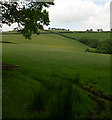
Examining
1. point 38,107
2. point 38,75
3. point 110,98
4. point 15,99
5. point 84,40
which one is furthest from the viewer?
point 84,40

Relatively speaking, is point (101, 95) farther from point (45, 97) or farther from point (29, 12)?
point (29, 12)

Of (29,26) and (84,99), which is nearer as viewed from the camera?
(84,99)

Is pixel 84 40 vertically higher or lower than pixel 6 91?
higher

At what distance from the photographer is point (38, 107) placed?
269 inches

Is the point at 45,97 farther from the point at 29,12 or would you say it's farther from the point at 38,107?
the point at 29,12

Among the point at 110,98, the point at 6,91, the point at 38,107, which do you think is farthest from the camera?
the point at 110,98

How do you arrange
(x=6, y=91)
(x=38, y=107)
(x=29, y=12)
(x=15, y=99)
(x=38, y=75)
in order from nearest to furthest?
(x=38, y=107) → (x=15, y=99) → (x=6, y=91) → (x=38, y=75) → (x=29, y=12)

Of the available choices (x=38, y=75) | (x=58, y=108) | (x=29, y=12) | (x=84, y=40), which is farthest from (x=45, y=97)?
(x=84, y=40)

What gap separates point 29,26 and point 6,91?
30.6ft

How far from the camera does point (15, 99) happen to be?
8047 millimetres

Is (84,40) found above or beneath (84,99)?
above

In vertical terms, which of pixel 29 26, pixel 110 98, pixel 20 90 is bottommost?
pixel 110 98

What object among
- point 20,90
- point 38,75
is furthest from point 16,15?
point 20,90

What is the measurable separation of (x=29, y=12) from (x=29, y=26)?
1.33 meters
